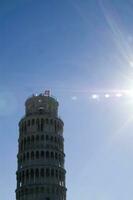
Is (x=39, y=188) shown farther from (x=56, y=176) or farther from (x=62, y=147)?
(x=62, y=147)

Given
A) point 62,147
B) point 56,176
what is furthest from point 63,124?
point 56,176

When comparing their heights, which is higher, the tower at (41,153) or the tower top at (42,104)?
the tower top at (42,104)

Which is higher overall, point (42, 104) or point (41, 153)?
point (42, 104)

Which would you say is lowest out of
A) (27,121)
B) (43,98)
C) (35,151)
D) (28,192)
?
(28,192)

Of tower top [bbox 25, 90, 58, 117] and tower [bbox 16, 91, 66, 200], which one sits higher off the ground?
tower top [bbox 25, 90, 58, 117]

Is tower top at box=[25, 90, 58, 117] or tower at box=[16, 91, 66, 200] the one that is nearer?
tower at box=[16, 91, 66, 200]

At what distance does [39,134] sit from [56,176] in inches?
380

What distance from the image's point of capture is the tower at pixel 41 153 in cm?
8700

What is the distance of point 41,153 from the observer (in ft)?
298

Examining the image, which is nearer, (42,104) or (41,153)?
(41,153)

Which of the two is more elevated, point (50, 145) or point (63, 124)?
point (63, 124)

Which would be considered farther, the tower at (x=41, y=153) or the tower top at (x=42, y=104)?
the tower top at (x=42, y=104)

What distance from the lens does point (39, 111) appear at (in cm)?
9681

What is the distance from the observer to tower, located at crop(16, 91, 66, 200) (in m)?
87.0
